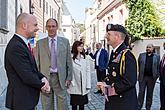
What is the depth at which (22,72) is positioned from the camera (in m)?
4.54

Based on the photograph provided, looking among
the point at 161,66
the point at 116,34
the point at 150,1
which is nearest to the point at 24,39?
the point at 116,34

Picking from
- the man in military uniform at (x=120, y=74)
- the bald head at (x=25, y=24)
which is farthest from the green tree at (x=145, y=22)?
the bald head at (x=25, y=24)

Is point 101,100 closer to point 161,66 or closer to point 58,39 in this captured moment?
point 161,66

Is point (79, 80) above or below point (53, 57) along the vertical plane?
below

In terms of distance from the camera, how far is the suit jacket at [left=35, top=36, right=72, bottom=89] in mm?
6887

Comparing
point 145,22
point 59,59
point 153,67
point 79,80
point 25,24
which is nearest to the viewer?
point 25,24

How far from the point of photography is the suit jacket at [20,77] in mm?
4559

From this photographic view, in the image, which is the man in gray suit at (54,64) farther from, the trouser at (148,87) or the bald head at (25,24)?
the trouser at (148,87)

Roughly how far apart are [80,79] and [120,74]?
323cm

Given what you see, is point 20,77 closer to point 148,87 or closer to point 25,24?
point 25,24

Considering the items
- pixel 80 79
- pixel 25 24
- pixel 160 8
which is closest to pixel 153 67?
pixel 80 79

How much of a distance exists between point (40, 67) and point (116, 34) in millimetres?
2420

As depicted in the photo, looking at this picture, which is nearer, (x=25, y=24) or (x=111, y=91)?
(x=25, y=24)

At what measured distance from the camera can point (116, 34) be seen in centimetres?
493
